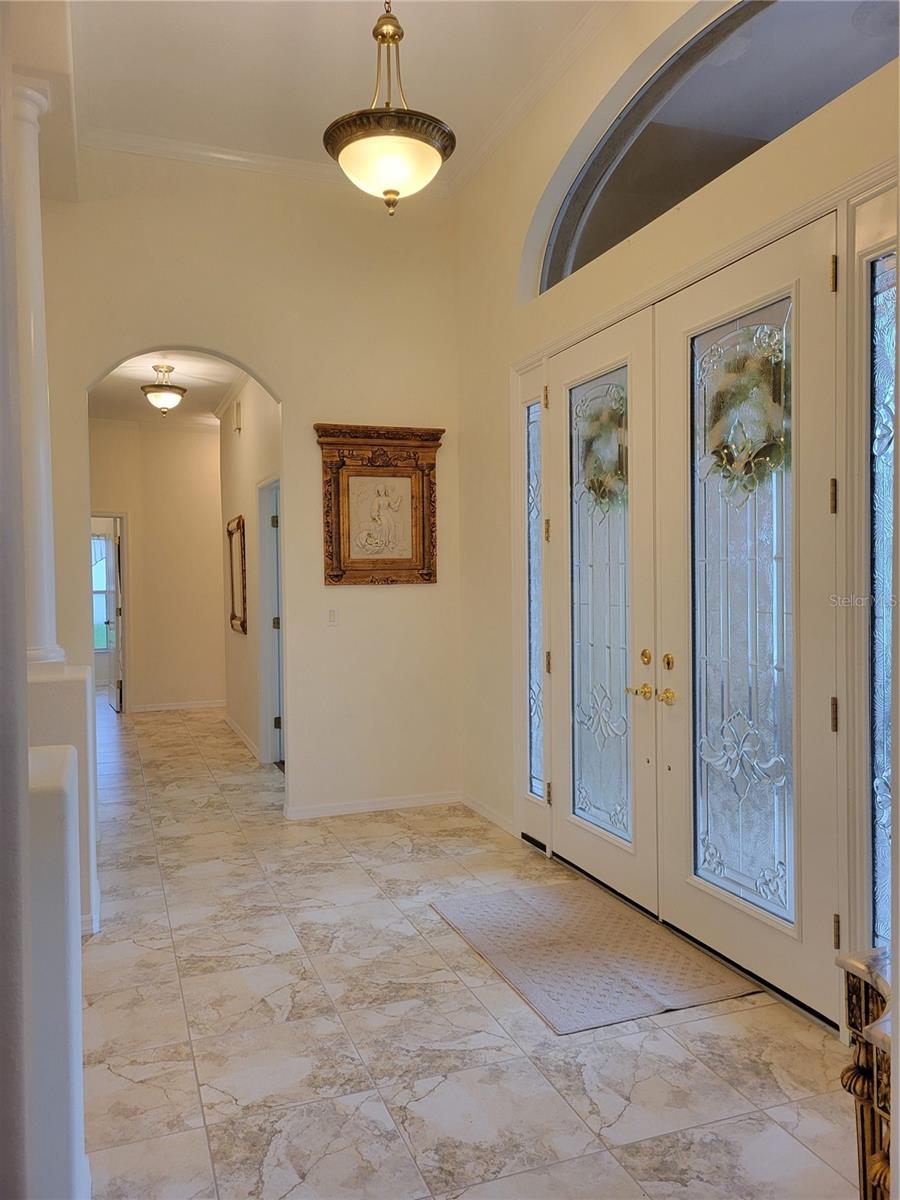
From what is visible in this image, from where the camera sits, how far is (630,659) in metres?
3.52

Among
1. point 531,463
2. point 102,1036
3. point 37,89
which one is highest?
point 37,89

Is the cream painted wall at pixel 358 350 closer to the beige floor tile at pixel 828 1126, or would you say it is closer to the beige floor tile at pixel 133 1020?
the beige floor tile at pixel 133 1020

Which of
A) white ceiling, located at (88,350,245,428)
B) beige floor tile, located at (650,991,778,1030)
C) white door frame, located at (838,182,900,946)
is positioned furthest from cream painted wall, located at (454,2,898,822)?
white ceiling, located at (88,350,245,428)

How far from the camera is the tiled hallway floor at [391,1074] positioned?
1964mm

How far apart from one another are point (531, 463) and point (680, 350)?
130cm

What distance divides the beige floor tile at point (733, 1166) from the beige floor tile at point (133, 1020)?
54.2 inches

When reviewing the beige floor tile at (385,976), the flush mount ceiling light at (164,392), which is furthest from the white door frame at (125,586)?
the beige floor tile at (385,976)

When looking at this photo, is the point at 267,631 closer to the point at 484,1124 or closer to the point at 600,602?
the point at 600,602

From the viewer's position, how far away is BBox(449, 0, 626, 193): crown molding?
3552 millimetres

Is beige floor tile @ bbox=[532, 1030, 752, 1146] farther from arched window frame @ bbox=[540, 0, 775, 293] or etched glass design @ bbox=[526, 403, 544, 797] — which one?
arched window frame @ bbox=[540, 0, 775, 293]

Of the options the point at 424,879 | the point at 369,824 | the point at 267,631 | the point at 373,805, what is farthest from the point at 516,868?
the point at 267,631

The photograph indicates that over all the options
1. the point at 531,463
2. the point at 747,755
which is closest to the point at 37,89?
the point at 531,463

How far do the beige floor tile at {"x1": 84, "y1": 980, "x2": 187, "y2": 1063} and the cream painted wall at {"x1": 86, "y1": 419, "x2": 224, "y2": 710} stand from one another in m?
7.06

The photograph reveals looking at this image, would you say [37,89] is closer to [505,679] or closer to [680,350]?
[680,350]
